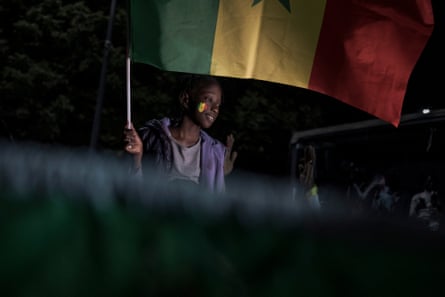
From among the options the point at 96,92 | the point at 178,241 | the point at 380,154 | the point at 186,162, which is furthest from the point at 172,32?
the point at 96,92

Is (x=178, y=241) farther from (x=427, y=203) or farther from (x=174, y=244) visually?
(x=427, y=203)

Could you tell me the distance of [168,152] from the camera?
395 centimetres

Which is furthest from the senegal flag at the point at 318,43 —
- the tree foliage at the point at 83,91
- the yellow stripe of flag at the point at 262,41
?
the tree foliage at the point at 83,91

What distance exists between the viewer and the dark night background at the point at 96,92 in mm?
19109

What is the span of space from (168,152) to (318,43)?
1095mm

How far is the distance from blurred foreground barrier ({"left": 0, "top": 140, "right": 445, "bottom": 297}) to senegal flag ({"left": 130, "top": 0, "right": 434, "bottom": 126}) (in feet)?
9.92

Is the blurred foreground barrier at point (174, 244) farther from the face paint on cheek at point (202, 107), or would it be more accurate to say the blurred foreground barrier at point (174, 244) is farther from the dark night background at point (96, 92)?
the dark night background at point (96, 92)

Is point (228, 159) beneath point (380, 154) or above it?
above

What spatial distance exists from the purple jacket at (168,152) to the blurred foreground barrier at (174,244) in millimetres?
2703

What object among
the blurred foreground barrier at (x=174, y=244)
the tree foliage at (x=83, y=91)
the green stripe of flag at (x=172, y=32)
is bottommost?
the tree foliage at (x=83, y=91)

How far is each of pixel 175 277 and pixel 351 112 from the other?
2101 centimetres

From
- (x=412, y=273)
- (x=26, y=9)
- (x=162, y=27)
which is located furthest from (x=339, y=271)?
(x=26, y=9)

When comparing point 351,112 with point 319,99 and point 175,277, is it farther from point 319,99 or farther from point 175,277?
point 175,277

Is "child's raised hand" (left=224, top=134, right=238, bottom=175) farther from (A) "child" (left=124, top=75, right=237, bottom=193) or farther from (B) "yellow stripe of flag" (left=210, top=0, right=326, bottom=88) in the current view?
(B) "yellow stripe of flag" (left=210, top=0, right=326, bottom=88)
